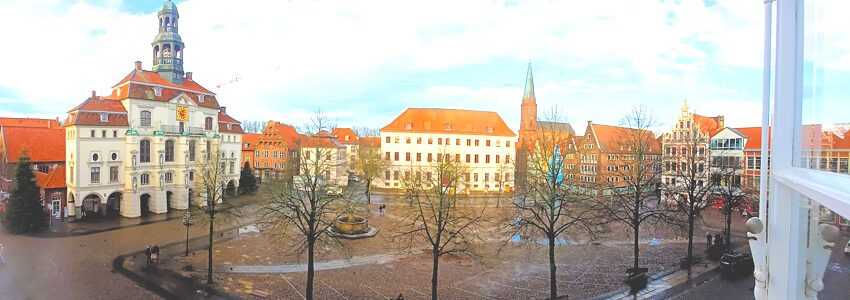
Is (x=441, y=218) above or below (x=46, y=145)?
below

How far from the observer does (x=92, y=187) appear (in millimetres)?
17031

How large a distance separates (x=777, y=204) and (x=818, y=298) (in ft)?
0.79

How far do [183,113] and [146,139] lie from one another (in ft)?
6.73

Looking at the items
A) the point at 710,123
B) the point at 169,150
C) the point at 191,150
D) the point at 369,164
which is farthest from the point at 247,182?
the point at 710,123

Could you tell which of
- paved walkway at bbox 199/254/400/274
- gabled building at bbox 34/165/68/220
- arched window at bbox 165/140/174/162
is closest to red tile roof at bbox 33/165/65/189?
gabled building at bbox 34/165/68/220

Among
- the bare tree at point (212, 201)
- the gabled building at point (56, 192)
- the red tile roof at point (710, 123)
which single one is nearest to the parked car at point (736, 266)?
the bare tree at point (212, 201)

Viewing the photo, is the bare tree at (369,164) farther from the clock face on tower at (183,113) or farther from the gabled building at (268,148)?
the clock face on tower at (183,113)

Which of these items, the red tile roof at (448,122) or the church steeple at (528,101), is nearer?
the red tile roof at (448,122)

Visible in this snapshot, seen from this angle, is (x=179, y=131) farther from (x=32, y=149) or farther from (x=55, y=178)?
(x=32, y=149)

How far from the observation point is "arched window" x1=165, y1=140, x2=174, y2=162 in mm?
19766

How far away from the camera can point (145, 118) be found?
61.6ft

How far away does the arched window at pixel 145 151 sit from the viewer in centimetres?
1877

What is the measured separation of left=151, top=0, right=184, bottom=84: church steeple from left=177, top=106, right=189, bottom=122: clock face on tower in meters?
2.93

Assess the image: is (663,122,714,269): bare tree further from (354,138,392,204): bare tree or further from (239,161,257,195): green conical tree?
(239,161,257,195): green conical tree
